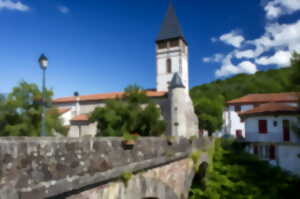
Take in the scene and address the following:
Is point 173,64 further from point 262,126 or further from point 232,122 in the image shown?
point 262,126

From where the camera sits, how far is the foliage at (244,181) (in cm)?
1320

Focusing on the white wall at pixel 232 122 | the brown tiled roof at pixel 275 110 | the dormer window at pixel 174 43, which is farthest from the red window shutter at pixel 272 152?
the dormer window at pixel 174 43

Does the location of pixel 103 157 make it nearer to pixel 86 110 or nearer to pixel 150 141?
pixel 150 141

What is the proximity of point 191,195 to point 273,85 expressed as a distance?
40.5 metres

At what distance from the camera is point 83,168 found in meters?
3.52

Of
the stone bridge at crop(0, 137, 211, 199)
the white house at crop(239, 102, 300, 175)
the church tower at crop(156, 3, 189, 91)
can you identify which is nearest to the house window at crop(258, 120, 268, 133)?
the white house at crop(239, 102, 300, 175)

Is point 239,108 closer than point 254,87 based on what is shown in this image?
Yes

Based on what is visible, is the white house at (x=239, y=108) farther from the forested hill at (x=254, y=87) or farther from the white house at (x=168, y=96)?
the forested hill at (x=254, y=87)

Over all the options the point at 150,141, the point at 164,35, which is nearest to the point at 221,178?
the point at 150,141

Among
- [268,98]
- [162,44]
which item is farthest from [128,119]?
[268,98]

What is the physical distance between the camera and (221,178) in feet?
47.6

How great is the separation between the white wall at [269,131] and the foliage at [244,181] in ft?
7.66

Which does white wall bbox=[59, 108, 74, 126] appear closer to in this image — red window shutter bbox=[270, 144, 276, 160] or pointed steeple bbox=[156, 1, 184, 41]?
pointed steeple bbox=[156, 1, 184, 41]

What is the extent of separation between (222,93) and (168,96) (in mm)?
24731
